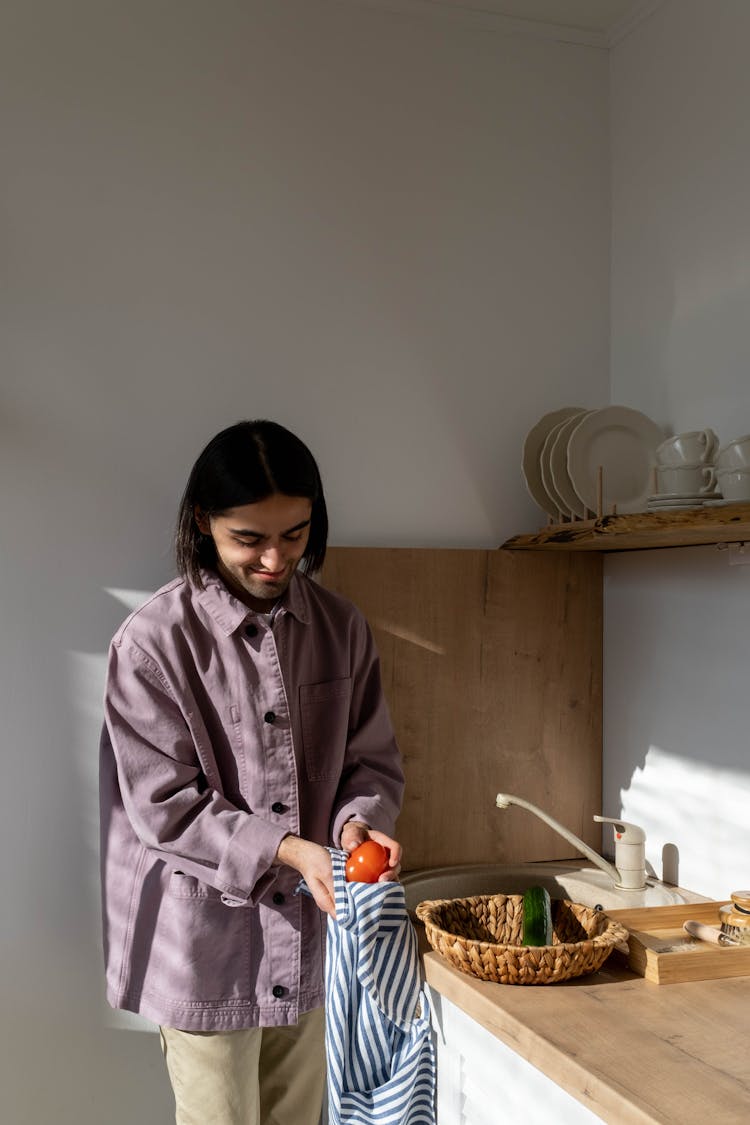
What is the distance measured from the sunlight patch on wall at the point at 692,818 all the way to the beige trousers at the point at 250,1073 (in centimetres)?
72

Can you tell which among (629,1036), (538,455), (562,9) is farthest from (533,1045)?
(562,9)

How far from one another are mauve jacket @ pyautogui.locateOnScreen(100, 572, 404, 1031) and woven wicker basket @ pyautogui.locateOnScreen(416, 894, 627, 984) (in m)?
0.18

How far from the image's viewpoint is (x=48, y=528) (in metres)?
2.03

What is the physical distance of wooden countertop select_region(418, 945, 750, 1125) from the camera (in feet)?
3.98

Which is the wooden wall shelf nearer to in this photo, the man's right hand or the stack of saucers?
the stack of saucers

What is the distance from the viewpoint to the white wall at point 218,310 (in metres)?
2.02

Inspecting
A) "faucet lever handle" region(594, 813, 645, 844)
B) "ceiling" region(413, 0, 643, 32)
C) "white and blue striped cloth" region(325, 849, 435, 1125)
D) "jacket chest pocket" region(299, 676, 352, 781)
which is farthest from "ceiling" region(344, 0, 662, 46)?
"white and blue striped cloth" region(325, 849, 435, 1125)

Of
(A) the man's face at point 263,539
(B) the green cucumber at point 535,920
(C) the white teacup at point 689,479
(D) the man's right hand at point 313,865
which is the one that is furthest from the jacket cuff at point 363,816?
(C) the white teacup at point 689,479

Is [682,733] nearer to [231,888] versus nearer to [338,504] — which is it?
[338,504]

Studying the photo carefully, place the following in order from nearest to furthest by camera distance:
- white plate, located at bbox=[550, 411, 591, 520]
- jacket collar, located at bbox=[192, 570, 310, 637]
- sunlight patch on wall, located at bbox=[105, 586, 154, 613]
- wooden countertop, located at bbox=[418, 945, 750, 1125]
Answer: wooden countertop, located at bbox=[418, 945, 750, 1125]
jacket collar, located at bbox=[192, 570, 310, 637]
sunlight patch on wall, located at bbox=[105, 586, 154, 613]
white plate, located at bbox=[550, 411, 591, 520]

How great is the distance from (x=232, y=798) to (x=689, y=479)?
2.84 feet

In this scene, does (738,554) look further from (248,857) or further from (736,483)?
(248,857)

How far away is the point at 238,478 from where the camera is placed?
1.69 metres

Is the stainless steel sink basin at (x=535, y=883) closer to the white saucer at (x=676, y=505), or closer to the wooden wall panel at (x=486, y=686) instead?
the wooden wall panel at (x=486, y=686)
